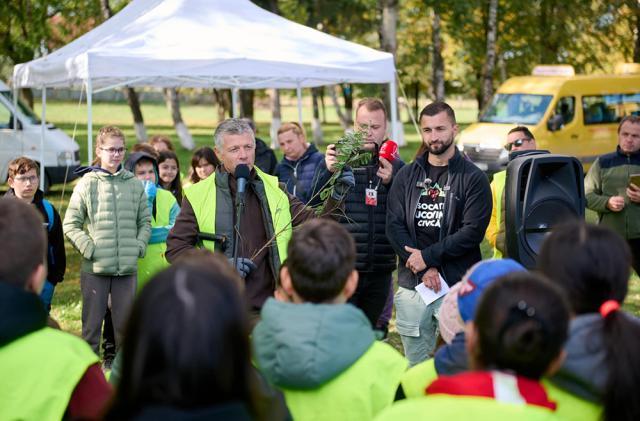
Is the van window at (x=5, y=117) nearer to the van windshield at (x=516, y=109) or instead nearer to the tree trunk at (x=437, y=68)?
the van windshield at (x=516, y=109)

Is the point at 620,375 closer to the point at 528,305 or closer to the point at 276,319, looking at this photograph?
the point at 528,305

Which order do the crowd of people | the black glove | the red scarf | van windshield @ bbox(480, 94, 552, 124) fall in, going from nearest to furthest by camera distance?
the crowd of people
the red scarf
the black glove
van windshield @ bbox(480, 94, 552, 124)

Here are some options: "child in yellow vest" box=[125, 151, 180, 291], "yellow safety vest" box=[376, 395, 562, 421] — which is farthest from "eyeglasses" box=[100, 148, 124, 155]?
"yellow safety vest" box=[376, 395, 562, 421]

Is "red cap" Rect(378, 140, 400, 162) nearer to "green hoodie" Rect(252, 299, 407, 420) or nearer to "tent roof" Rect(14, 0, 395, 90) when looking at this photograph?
"green hoodie" Rect(252, 299, 407, 420)

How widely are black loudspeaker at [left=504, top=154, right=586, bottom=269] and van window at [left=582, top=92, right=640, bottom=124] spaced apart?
16448 mm

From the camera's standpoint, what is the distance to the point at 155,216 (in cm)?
705

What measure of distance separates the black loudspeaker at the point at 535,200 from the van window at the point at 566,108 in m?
16.2

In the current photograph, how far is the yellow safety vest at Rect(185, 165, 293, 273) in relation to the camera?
479cm

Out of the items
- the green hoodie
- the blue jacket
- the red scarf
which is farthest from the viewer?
the blue jacket

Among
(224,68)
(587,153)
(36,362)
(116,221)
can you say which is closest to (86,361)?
(36,362)

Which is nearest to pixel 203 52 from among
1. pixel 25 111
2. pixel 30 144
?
pixel 30 144

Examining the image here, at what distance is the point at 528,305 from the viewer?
6.98 feet

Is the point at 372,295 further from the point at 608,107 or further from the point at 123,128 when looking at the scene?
the point at 123,128

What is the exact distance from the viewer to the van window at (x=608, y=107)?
66.0 feet
